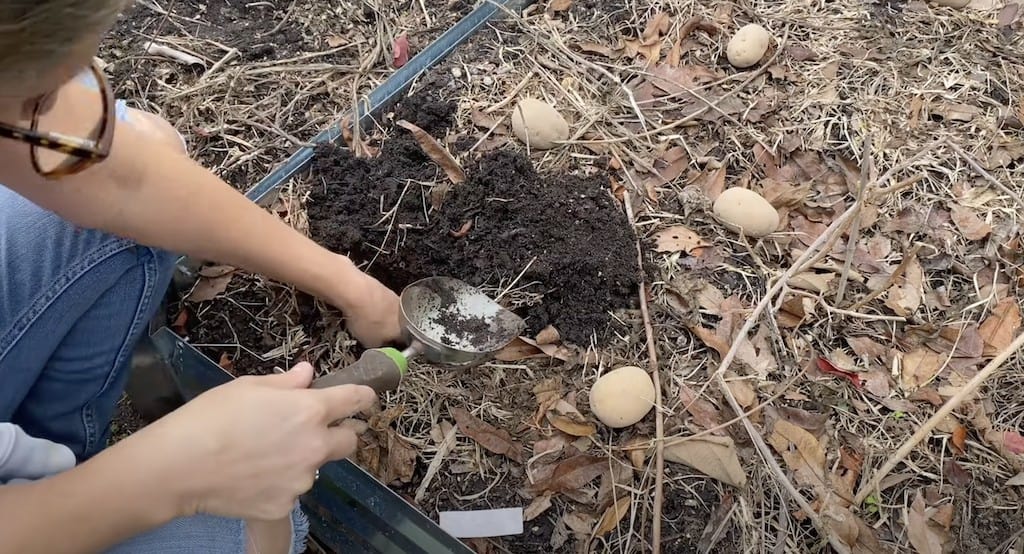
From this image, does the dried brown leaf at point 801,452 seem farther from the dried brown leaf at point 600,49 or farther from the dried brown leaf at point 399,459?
the dried brown leaf at point 600,49

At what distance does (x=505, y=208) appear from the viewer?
1336 mm

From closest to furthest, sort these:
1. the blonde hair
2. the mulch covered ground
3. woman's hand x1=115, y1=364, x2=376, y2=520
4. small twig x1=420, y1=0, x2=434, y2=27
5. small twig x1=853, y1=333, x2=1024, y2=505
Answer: the blonde hair, woman's hand x1=115, y1=364, x2=376, y2=520, small twig x1=853, y1=333, x2=1024, y2=505, the mulch covered ground, small twig x1=420, y1=0, x2=434, y2=27

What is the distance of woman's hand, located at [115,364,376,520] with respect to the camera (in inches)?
29.4

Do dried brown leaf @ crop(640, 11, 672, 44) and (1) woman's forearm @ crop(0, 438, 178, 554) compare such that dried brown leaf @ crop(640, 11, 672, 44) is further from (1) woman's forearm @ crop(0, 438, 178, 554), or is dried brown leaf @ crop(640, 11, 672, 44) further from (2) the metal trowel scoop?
(1) woman's forearm @ crop(0, 438, 178, 554)

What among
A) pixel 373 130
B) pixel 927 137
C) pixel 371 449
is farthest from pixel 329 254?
pixel 927 137

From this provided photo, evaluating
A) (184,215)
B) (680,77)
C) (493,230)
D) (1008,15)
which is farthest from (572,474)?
(1008,15)

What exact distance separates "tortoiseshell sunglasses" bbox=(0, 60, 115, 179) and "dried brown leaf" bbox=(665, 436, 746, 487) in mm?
873

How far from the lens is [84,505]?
0.72 metres

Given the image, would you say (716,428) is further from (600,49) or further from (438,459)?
(600,49)

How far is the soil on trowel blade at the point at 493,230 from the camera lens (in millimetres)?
1274

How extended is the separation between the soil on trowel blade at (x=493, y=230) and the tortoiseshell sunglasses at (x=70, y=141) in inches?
21.6

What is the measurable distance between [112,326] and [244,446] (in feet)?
1.09

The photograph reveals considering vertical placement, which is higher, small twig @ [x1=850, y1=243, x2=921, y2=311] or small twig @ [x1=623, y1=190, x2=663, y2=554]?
small twig @ [x1=850, y1=243, x2=921, y2=311]

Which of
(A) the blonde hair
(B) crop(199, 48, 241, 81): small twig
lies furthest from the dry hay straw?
(A) the blonde hair
